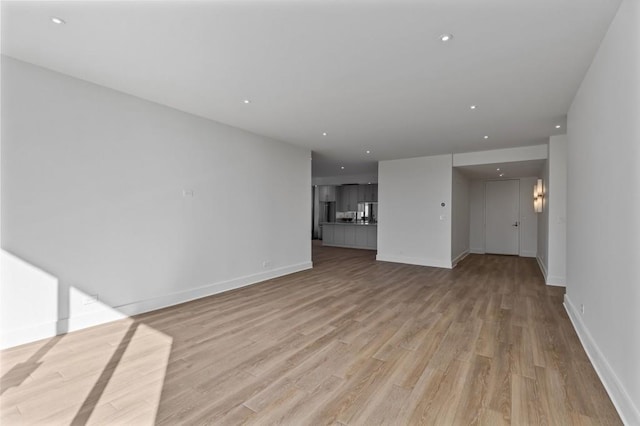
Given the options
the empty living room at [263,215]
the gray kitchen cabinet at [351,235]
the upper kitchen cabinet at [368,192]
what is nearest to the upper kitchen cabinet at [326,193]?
the upper kitchen cabinet at [368,192]

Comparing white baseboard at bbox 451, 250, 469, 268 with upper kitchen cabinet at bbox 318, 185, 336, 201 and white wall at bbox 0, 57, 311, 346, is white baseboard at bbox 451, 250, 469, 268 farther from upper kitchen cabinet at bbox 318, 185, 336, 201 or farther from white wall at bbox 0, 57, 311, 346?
upper kitchen cabinet at bbox 318, 185, 336, 201

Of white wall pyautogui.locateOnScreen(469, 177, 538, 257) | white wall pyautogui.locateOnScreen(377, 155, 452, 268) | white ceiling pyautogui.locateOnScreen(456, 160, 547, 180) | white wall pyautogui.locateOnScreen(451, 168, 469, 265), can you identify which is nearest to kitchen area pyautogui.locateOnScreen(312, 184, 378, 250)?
white wall pyautogui.locateOnScreen(377, 155, 452, 268)

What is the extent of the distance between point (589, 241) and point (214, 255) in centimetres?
461

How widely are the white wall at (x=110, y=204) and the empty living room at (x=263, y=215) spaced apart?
0.02 m

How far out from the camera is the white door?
8.84 meters

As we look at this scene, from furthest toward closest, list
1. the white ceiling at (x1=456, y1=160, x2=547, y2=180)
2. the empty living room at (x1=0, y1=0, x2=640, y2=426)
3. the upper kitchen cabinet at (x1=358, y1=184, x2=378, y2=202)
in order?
the upper kitchen cabinet at (x1=358, y1=184, x2=378, y2=202) < the white ceiling at (x1=456, y1=160, x2=547, y2=180) < the empty living room at (x1=0, y1=0, x2=640, y2=426)

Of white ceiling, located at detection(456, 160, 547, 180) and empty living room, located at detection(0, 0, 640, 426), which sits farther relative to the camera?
white ceiling, located at detection(456, 160, 547, 180)

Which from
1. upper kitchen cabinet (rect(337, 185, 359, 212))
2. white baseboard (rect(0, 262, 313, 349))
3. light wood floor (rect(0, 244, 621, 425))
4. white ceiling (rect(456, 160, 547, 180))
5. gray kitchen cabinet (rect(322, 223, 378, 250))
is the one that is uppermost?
white ceiling (rect(456, 160, 547, 180))

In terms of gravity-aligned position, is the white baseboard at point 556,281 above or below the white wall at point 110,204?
below

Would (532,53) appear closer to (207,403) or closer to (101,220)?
(207,403)

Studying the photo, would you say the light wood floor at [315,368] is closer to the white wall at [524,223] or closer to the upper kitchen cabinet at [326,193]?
the white wall at [524,223]

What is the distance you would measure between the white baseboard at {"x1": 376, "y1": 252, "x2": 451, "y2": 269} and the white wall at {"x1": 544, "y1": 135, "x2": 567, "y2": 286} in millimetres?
2055

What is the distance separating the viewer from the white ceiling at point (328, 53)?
2035mm

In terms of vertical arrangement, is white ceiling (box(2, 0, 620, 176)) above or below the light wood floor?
above
